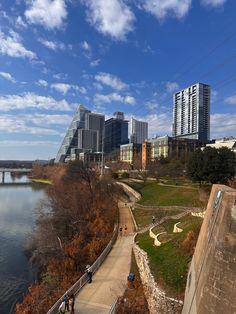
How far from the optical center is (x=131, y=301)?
594 inches

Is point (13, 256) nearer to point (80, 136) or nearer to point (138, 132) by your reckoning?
point (138, 132)

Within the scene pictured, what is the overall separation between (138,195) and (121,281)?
31865 millimetres

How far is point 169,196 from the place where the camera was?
40719 mm

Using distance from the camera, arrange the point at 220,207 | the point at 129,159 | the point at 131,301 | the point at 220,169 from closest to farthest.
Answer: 1. the point at 220,207
2. the point at 131,301
3. the point at 220,169
4. the point at 129,159

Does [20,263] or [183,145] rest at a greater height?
[183,145]

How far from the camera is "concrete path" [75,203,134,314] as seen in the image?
47.9 ft

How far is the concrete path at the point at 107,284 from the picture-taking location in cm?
1460

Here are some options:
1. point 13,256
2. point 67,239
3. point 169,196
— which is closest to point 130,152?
point 169,196

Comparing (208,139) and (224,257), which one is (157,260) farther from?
(208,139)

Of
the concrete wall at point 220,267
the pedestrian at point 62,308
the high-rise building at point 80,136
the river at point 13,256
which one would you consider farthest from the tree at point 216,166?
the high-rise building at point 80,136

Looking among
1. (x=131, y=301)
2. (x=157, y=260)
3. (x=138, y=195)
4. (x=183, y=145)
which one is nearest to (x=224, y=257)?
(x=131, y=301)

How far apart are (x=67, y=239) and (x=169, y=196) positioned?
17161mm

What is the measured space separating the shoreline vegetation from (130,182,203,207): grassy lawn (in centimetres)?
610

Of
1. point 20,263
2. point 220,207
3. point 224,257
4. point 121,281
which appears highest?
point 220,207
